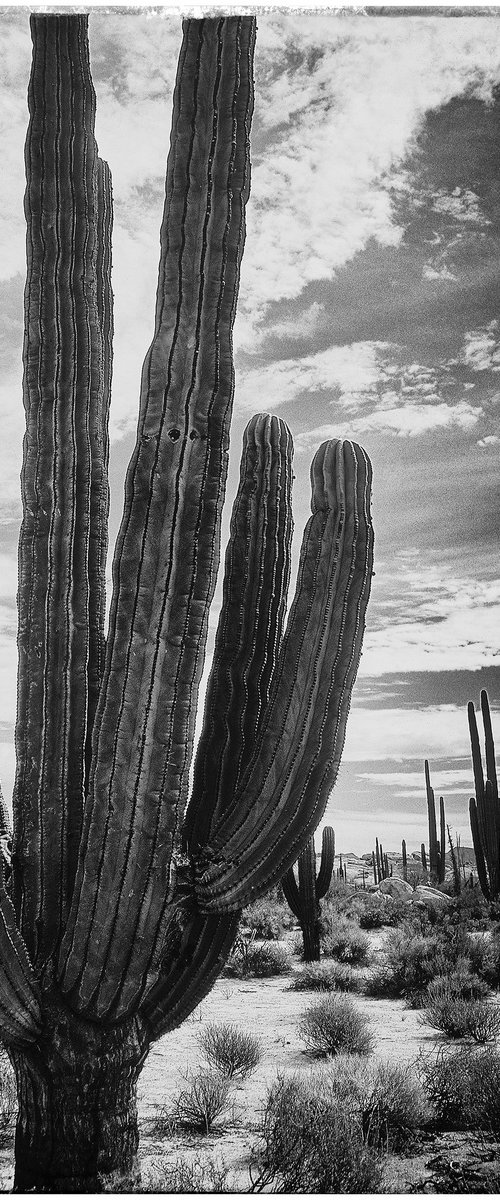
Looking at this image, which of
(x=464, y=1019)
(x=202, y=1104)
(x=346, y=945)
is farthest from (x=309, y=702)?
(x=346, y=945)

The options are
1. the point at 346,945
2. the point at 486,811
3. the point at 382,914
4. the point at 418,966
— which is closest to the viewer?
the point at 418,966

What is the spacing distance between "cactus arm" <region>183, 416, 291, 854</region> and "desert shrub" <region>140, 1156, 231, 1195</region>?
4.01 feet

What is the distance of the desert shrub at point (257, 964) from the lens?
7.98 meters

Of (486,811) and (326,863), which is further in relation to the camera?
(326,863)

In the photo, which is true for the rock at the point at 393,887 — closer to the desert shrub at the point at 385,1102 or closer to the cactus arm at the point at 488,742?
the cactus arm at the point at 488,742

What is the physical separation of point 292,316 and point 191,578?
280 centimetres

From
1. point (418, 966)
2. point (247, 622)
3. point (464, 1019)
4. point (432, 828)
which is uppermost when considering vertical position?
point (247, 622)

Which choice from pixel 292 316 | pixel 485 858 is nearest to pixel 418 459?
pixel 292 316

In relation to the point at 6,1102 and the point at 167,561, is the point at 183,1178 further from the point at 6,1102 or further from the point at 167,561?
the point at 167,561

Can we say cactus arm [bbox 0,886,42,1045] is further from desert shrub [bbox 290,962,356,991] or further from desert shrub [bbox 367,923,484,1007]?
desert shrub [bbox 290,962,356,991]

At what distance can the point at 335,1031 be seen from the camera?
208 inches

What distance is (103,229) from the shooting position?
3.95 metres

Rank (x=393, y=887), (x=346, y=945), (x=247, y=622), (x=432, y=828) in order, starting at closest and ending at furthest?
(x=247, y=622) → (x=346, y=945) → (x=432, y=828) → (x=393, y=887)

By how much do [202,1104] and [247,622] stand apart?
2.22 metres
